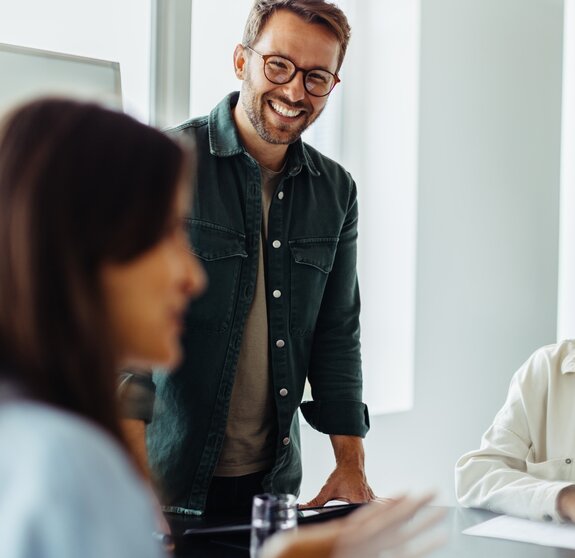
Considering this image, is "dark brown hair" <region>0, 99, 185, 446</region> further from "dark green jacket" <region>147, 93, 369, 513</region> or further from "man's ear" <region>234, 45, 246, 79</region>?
"man's ear" <region>234, 45, 246, 79</region>

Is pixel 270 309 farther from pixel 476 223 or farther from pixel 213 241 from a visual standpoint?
pixel 476 223

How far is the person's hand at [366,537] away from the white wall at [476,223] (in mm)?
2995

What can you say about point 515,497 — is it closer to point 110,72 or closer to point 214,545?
point 214,545

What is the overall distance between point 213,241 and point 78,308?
1.35 meters

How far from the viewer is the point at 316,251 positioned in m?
2.20

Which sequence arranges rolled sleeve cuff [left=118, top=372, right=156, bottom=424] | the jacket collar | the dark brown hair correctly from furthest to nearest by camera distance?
the jacket collar → rolled sleeve cuff [left=118, top=372, right=156, bottom=424] → the dark brown hair

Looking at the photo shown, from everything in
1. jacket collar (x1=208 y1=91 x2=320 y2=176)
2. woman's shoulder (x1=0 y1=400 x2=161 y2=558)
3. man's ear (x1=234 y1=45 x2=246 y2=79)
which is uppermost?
man's ear (x1=234 y1=45 x2=246 y2=79)

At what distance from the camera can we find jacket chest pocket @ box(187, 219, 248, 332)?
6.63ft

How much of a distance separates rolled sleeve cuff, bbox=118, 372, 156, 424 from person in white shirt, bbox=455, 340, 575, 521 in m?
0.79

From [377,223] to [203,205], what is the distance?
6.85 feet

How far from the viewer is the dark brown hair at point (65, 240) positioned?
695 mm

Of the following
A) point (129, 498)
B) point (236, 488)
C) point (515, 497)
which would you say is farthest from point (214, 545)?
point (129, 498)

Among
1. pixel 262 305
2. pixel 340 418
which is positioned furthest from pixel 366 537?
pixel 340 418

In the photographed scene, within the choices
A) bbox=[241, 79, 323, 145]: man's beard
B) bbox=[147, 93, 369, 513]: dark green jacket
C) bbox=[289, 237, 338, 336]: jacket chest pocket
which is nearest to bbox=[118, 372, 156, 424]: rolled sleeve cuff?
bbox=[147, 93, 369, 513]: dark green jacket
